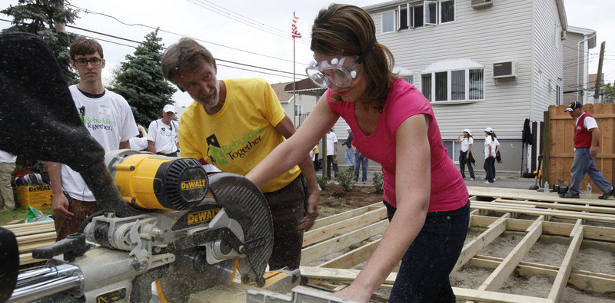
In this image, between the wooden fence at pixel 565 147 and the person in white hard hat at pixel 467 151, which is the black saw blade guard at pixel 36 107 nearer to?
the wooden fence at pixel 565 147

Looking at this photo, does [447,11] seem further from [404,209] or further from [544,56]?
[404,209]

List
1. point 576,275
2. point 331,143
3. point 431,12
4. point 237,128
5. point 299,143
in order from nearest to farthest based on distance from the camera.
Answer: point 299,143
point 237,128
point 576,275
point 331,143
point 431,12

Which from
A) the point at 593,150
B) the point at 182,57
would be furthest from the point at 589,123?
the point at 182,57

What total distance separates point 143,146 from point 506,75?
11459 millimetres

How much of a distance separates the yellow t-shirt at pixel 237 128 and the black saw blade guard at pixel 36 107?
1.22 metres

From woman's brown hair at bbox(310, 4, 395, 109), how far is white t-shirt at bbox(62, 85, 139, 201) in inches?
82.3

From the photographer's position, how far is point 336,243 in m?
4.29

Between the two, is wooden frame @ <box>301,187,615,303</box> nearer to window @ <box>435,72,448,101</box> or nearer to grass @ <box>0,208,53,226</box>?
grass @ <box>0,208,53,226</box>

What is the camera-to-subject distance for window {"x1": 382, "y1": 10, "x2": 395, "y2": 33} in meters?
16.1

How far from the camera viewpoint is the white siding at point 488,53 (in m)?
13.3

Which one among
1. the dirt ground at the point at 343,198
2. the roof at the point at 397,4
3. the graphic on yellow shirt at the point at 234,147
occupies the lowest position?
the dirt ground at the point at 343,198

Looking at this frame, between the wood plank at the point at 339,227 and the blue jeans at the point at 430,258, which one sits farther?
the wood plank at the point at 339,227

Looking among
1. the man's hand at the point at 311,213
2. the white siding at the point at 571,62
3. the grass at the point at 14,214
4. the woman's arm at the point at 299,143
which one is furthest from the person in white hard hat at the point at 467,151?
the white siding at the point at 571,62

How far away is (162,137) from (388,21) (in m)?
12.0
